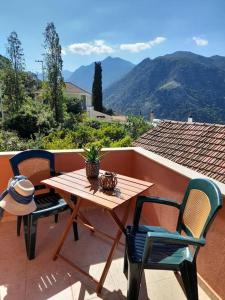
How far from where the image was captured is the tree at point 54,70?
1748 centimetres

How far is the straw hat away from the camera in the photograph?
220 centimetres

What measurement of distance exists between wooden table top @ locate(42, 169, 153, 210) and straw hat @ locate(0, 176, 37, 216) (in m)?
0.22

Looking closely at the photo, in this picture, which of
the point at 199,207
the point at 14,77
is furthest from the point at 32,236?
the point at 14,77

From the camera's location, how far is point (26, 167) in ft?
9.44

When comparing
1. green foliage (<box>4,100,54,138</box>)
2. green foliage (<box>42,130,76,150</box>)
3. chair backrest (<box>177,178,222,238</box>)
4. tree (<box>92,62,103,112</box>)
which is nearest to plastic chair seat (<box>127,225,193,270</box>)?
chair backrest (<box>177,178,222,238</box>)

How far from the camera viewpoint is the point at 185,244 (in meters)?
1.61

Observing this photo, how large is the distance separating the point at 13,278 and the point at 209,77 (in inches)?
3794

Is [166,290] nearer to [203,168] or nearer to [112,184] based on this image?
[112,184]

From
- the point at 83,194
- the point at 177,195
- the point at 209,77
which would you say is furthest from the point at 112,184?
the point at 209,77

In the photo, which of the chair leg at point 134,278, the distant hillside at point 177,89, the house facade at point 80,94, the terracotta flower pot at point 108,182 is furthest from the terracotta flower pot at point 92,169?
the distant hillside at point 177,89

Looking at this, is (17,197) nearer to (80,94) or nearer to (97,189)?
(97,189)

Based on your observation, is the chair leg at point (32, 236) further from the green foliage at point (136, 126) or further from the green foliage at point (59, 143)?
the green foliage at point (136, 126)

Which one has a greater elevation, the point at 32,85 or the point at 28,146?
the point at 32,85

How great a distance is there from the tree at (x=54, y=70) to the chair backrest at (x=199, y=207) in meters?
17.0
